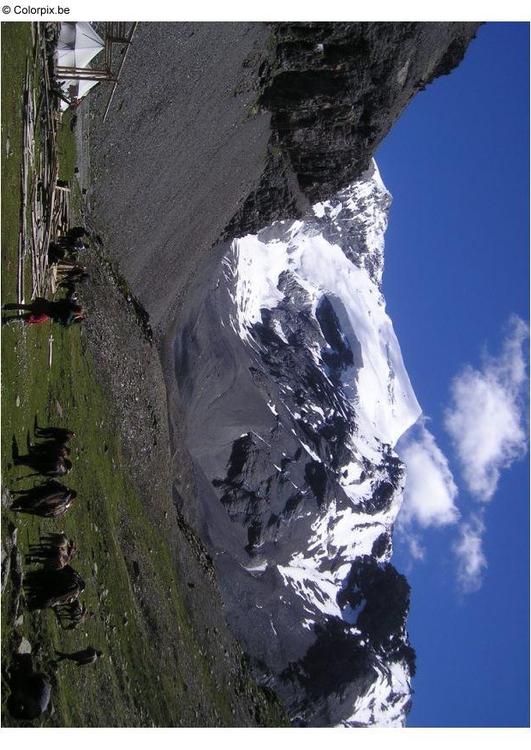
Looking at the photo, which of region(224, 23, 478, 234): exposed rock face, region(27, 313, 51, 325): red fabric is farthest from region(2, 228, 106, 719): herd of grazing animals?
region(224, 23, 478, 234): exposed rock face

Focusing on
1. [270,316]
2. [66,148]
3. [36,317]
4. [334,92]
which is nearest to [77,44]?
[66,148]

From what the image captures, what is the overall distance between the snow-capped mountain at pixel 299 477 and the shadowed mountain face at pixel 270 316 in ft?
0.77

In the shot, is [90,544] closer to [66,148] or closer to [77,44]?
[66,148]

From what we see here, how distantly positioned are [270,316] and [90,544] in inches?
2391

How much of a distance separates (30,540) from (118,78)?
67.7ft

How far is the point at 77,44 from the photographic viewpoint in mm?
25281

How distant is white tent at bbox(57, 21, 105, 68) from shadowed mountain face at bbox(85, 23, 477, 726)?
471cm

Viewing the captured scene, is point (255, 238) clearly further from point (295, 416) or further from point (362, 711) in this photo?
point (362, 711)

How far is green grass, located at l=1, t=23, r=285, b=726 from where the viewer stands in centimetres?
1864

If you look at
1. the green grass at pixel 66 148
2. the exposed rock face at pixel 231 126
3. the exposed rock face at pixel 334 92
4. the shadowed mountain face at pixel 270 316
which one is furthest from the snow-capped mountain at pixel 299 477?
the green grass at pixel 66 148

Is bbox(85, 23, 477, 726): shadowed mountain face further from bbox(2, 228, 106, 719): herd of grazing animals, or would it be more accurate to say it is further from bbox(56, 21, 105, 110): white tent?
bbox(2, 228, 106, 719): herd of grazing animals

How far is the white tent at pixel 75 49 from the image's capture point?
80.9 ft

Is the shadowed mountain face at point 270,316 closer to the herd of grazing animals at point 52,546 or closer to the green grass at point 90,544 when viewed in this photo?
the green grass at point 90,544

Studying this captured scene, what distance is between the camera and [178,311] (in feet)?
160
